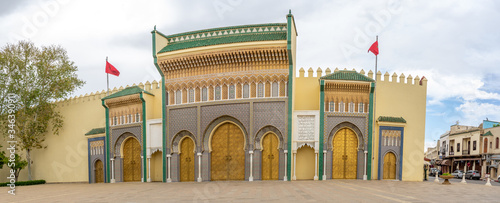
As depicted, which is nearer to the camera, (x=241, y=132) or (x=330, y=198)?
(x=330, y=198)

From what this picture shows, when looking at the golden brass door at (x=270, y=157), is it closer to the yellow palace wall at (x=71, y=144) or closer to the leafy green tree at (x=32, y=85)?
the yellow palace wall at (x=71, y=144)

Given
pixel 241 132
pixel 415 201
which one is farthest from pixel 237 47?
pixel 415 201

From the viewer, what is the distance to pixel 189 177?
20250mm

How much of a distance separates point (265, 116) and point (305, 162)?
3310mm

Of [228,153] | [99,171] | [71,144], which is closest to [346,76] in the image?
[228,153]

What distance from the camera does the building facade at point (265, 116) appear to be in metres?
18.6

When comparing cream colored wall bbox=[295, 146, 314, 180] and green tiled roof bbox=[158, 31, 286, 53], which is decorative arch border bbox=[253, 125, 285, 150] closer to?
cream colored wall bbox=[295, 146, 314, 180]

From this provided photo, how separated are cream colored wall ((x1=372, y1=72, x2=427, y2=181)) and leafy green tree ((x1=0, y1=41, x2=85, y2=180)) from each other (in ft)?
70.3

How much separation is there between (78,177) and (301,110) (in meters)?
16.8

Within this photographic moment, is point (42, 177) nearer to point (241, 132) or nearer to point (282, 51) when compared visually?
point (241, 132)

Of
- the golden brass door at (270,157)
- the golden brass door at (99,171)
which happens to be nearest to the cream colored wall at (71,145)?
the golden brass door at (99,171)

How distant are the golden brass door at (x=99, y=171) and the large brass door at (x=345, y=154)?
15.2 m

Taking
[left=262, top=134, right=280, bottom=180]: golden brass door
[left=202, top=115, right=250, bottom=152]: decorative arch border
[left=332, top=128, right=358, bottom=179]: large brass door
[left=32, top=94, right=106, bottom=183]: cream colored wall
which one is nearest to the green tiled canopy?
[left=202, top=115, right=250, bottom=152]: decorative arch border

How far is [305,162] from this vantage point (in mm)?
19094
